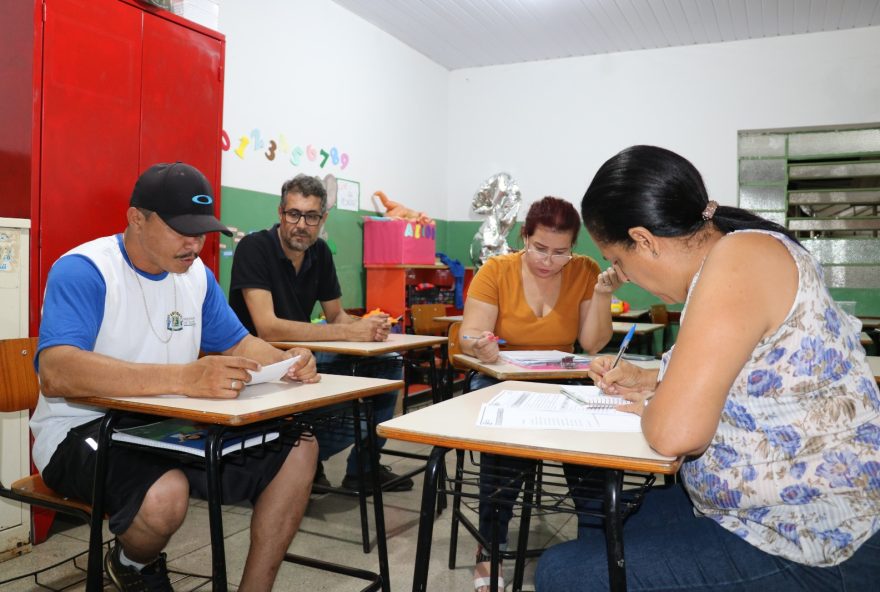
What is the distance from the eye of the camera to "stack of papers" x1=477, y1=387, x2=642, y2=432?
1.35 metres

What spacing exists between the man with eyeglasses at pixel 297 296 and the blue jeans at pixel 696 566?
1.77 m

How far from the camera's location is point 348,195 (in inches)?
217

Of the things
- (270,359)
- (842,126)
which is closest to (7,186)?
(270,359)

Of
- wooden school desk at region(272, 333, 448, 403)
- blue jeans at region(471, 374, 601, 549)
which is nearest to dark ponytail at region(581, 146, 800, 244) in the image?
blue jeans at region(471, 374, 601, 549)

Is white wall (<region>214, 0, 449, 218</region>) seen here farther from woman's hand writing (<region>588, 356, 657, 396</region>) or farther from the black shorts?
woman's hand writing (<region>588, 356, 657, 396</region>)

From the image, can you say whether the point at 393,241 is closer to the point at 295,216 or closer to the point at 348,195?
the point at 348,195

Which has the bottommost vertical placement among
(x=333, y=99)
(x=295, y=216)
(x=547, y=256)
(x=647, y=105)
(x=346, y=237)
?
(x=547, y=256)

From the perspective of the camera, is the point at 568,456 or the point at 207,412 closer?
the point at 568,456

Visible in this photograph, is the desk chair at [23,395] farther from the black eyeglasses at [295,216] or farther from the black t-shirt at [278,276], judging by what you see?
the black eyeglasses at [295,216]

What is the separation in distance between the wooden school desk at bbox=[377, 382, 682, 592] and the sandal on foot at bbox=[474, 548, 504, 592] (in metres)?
0.86

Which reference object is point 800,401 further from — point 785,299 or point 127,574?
point 127,574

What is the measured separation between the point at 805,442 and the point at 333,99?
482cm

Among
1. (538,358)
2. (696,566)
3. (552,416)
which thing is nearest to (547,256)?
(538,358)

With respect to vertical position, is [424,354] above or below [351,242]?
below
